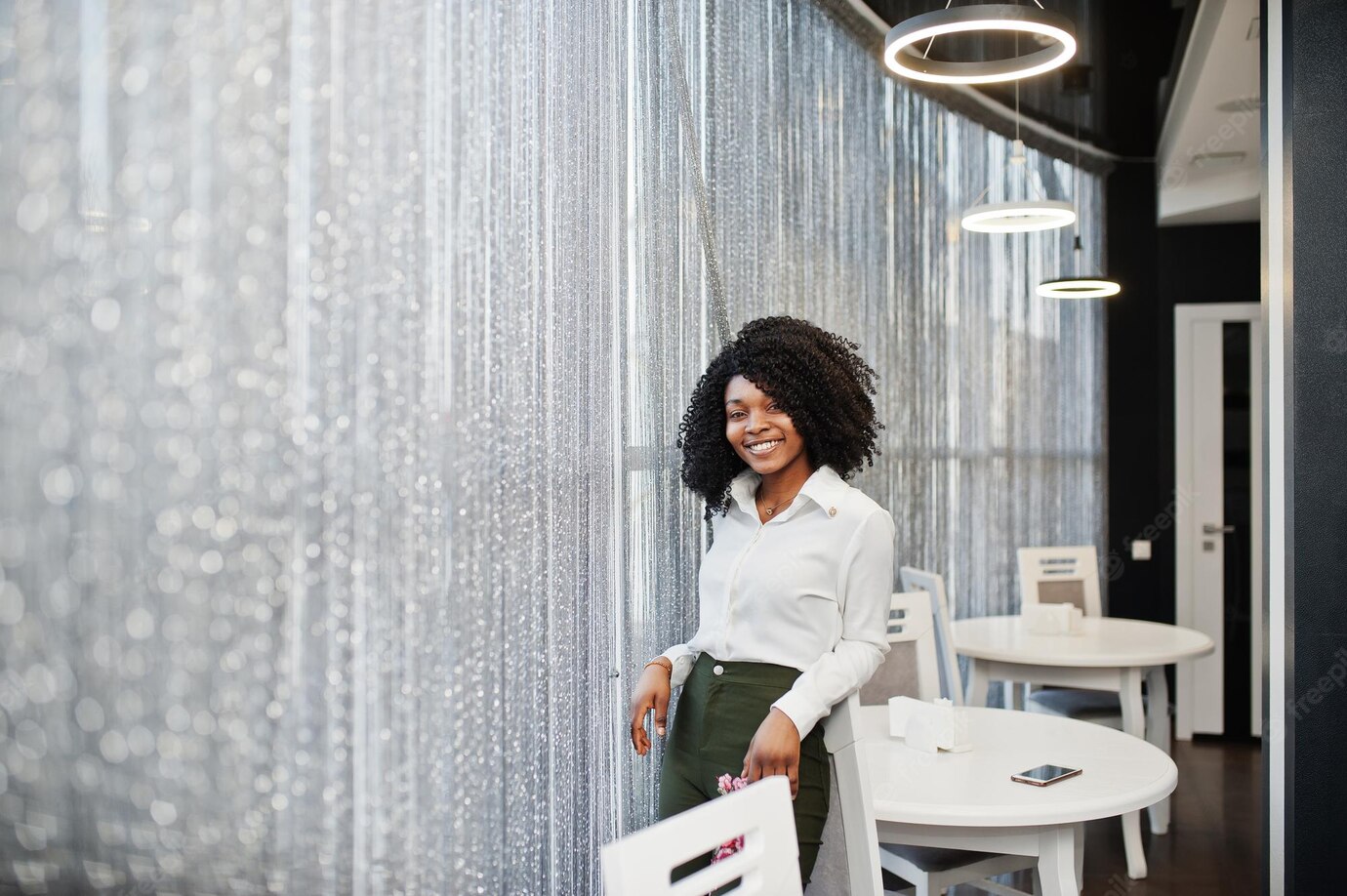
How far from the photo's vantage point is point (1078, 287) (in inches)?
191

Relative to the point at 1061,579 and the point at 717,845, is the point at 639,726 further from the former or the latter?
the point at 1061,579

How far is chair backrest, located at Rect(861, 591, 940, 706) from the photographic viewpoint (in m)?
3.20

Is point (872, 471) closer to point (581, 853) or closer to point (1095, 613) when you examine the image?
Answer: point (1095, 613)

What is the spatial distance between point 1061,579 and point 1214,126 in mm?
2234

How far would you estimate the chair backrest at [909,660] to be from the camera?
10.5 ft

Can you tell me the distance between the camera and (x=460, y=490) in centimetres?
158

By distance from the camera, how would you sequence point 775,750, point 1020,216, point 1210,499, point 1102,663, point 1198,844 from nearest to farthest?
point 775,750 → point 1102,663 → point 1020,216 → point 1198,844 → point 1210,499

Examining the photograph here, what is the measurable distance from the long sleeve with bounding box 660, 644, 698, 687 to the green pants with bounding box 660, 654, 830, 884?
12 centimetres

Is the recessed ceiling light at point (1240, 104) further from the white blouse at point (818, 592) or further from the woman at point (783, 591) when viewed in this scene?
the white blouse at point (818, 592)

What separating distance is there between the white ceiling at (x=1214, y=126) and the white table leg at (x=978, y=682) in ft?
6.44

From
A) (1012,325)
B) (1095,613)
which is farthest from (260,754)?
(1012,325)

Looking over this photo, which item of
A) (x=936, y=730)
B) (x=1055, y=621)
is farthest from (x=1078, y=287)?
(x=936, y=730)

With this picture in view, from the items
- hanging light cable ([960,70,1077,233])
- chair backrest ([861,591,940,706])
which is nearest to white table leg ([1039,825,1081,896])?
chair backrest ([861,591,940,706])

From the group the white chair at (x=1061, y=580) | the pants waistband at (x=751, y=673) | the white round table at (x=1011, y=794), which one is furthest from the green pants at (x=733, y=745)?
the white chair at (x=1061, y=580)
